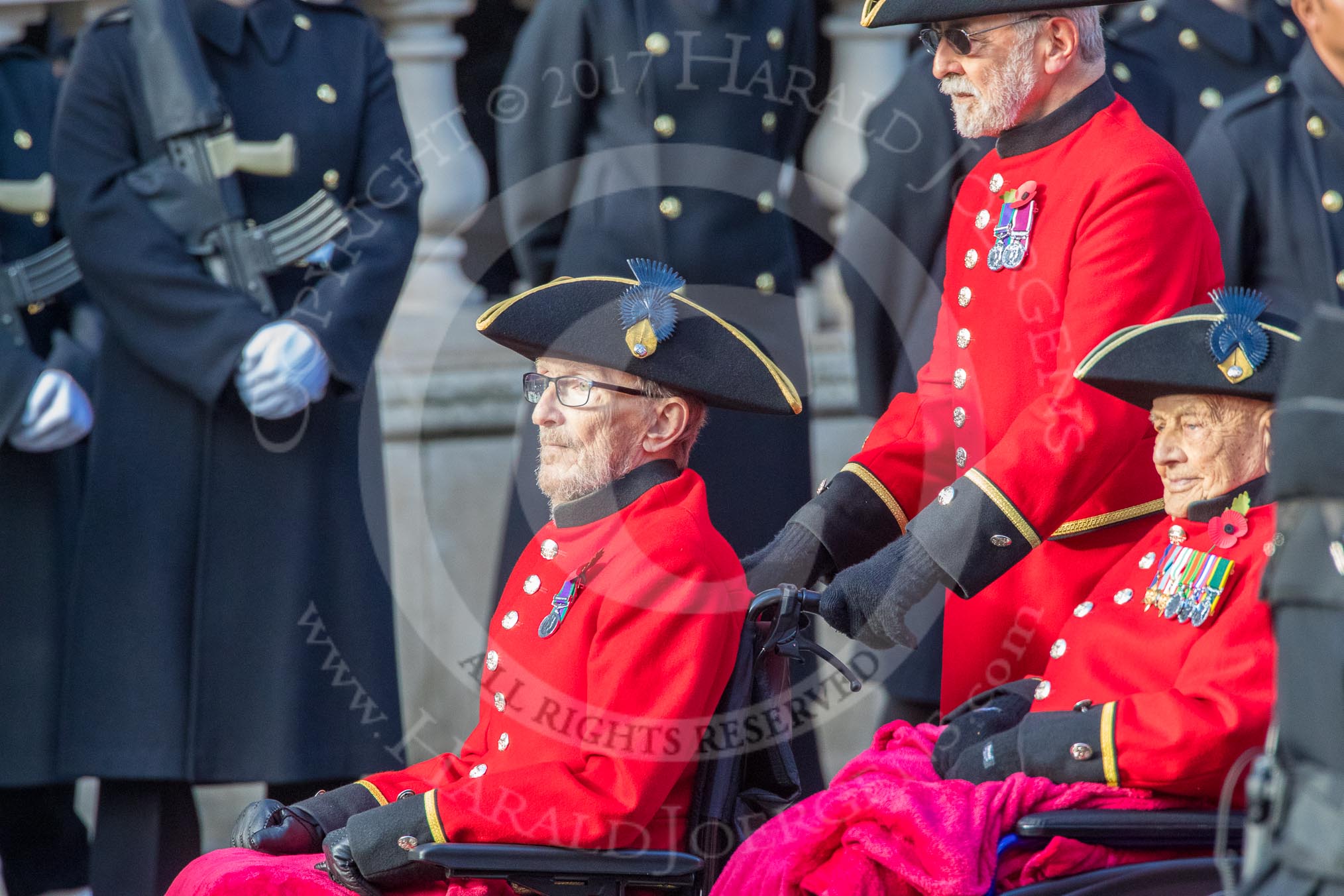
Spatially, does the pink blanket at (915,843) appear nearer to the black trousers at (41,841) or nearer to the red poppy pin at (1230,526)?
the red poppy pin at (1230,526)

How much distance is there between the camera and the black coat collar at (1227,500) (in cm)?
319

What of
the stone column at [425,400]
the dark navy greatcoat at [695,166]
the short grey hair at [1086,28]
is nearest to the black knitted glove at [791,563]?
the short grey hair at [1086,28]

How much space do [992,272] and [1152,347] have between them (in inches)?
18.0

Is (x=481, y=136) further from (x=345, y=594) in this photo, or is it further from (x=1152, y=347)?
(x=1152, y=347)

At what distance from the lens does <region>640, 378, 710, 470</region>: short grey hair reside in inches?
133

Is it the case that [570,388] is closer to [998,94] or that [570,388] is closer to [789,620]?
[789,620]

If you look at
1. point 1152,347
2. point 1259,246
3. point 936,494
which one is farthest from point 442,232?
point 1152,347

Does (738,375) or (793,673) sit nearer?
(738,375)

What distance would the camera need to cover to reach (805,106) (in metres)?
5.43

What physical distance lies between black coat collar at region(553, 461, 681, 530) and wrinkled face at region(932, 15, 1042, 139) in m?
0.79

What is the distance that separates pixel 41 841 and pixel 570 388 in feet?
8.70

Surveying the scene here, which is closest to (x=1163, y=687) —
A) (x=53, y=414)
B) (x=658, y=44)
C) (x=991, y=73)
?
(x=991, y=73)

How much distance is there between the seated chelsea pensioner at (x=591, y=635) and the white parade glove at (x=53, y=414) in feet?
5.52

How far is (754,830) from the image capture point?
11.0 ft
